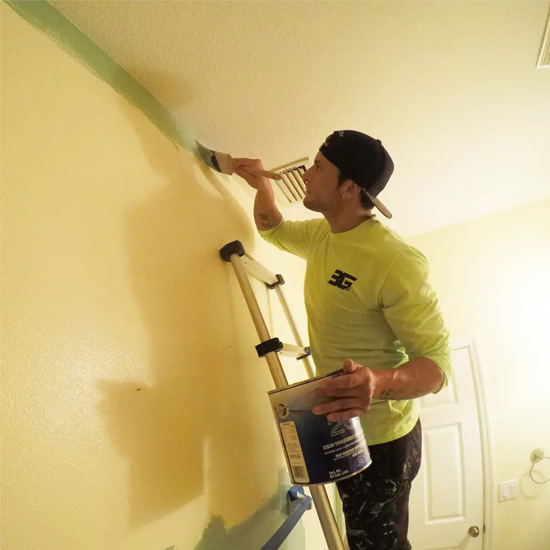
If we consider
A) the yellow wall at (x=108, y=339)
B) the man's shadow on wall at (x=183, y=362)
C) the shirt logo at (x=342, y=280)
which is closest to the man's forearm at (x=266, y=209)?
the man's shadow on wall at (x=183, y=362)

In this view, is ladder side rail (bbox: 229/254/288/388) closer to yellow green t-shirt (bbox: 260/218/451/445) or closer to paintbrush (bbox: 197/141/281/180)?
yellow green t-shirt (bbox: 260/218/451/445)

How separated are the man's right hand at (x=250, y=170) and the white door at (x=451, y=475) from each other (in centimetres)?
172

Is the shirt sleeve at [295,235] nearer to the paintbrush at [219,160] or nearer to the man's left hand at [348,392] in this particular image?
the paintbrush at [219,160]

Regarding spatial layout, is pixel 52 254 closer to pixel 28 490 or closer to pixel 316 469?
pixel 28 490

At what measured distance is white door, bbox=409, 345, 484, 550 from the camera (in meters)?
2.09

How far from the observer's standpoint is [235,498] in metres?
0.90

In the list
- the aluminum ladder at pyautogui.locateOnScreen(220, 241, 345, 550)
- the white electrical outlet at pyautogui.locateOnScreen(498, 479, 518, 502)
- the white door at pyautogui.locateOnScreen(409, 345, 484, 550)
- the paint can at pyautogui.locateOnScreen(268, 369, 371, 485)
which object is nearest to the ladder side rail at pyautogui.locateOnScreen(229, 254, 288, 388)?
the aluminum ladder at pyautogui.locateOnScreen(220, 241, 345, 550)

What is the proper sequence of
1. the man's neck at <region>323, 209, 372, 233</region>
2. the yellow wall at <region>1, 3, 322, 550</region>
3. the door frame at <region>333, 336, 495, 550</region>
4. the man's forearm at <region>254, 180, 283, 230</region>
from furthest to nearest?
1. the door frame at <region>333, 336, 495, 550</region>
2. the man's forearm at <region>254, 180, 283, 230</region>
3. the man's neck at <region>323, 209, 372, 233</region>
4. the yellow wall at <region>1, 3, 322, 550</region>

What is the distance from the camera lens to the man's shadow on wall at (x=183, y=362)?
675 mm

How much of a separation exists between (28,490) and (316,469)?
18.4 inches

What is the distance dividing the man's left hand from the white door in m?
1.73

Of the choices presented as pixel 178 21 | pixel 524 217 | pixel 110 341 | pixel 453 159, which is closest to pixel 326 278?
pixel 110 341

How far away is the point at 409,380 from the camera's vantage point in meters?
0.76

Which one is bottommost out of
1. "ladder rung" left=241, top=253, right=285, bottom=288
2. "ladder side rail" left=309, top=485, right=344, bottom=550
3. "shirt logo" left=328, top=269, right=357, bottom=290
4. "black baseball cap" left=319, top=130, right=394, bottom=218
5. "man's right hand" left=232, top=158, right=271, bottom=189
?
"ladder side rail" left=309, top=485, right=344, bottom=550
